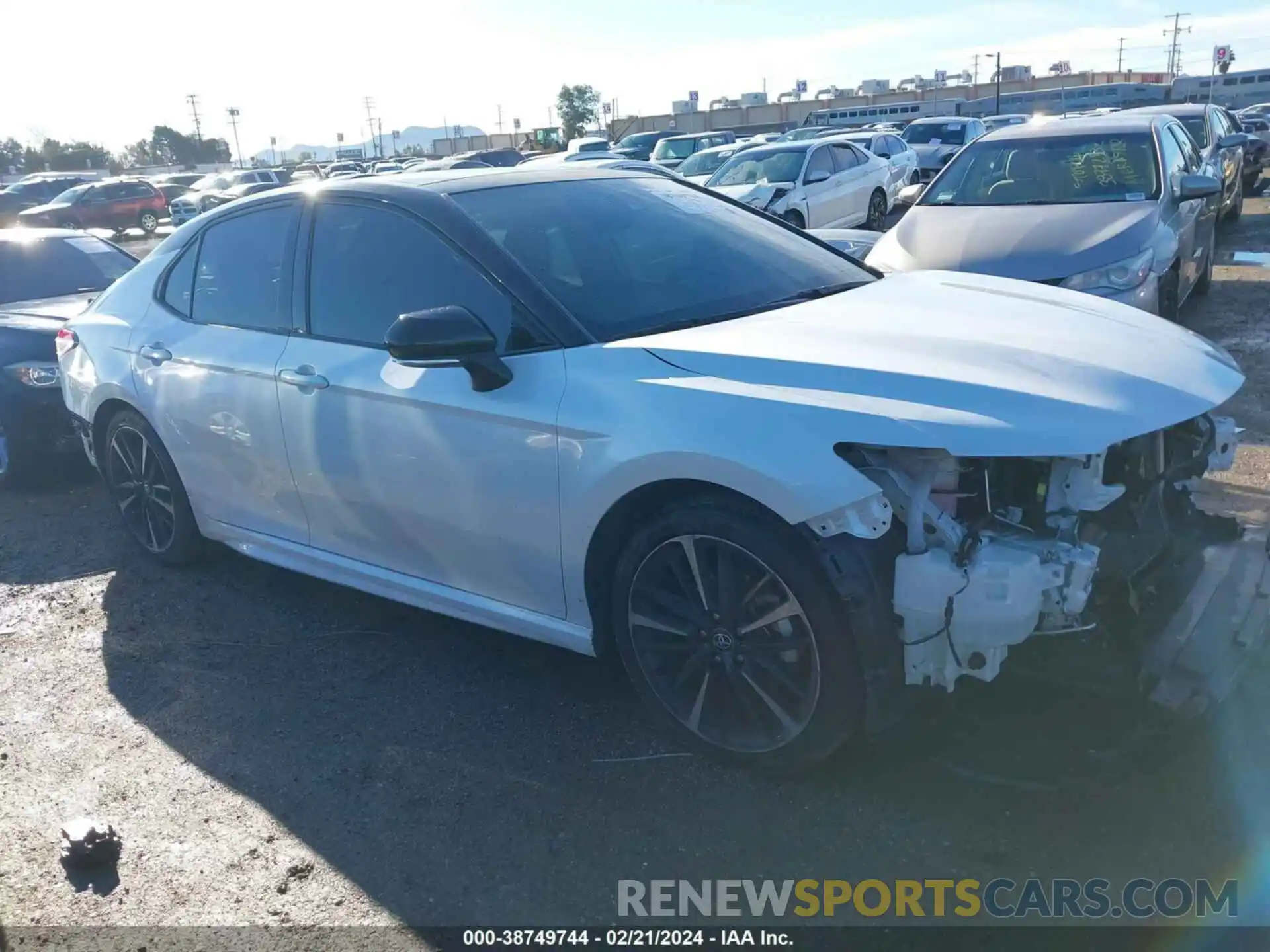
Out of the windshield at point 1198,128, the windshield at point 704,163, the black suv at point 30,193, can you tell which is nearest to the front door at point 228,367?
the windshield at point 1198,128

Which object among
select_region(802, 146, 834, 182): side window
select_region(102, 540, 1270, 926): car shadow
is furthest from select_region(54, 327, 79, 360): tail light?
select_region(802, 146, 834, 182): side window

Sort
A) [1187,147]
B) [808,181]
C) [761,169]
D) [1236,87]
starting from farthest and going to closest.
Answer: [1236,87] → [761,169] → [808,181] → [1187,147]

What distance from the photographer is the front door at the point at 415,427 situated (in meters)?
3.22

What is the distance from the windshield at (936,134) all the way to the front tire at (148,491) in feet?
81.6

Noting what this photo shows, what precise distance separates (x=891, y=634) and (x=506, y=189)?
2147 mm

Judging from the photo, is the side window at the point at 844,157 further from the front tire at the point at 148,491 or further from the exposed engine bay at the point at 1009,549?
the exposed engine bay at the point at 1009,549

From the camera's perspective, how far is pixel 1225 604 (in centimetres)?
288

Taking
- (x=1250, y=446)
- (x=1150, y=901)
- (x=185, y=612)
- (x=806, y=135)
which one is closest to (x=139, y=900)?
(x=185, y=612)

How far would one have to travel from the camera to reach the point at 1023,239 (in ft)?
21.9

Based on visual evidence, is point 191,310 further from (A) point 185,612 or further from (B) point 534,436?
(B) point 534,436

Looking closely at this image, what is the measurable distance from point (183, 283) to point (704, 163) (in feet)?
55.8

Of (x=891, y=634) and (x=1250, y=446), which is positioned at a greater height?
(x=891, y=634)

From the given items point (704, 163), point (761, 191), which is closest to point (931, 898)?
point (761, 191)

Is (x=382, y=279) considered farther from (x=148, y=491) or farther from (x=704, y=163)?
(x=704, y=163)
